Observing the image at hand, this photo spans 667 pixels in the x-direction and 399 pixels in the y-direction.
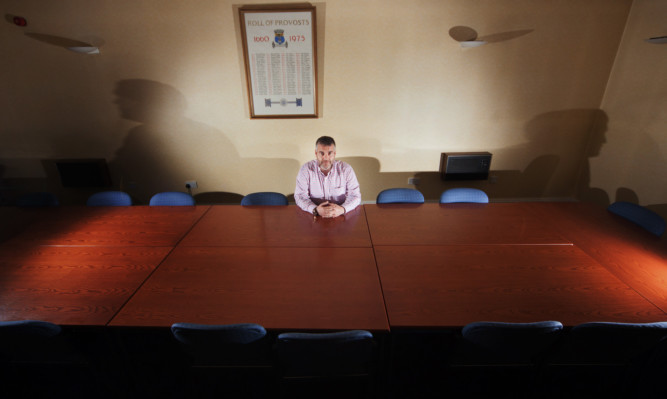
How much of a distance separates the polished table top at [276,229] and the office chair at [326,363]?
0.76 meters

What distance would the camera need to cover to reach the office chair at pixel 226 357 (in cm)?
133

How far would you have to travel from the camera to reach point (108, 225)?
7.80 ft

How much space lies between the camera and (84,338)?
171 cm

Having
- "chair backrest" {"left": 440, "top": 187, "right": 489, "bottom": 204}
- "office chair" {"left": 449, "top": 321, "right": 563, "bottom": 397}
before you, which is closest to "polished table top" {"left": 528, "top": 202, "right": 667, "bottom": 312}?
"chair backrest" {"left": 440, "top": 187, "right": 489, "bottom": 204}

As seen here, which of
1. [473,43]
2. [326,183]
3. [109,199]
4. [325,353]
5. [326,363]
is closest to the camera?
[325,353]

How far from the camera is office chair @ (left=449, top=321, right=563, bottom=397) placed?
1.35 metres

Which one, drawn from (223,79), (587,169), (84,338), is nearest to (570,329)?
(84,338)

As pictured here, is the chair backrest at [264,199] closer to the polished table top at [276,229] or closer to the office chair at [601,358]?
the polished table top at [276,229]

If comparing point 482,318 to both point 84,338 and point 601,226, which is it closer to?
point 601,226

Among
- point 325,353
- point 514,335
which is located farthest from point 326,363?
point 514,335

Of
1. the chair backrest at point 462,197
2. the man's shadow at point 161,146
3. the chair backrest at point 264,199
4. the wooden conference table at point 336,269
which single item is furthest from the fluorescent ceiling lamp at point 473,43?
the man's shadow at point 161,146

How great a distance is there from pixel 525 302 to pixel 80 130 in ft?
16.8

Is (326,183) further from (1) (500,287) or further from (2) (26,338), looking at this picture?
(2) (26,338)

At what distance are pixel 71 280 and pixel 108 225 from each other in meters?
0.78
